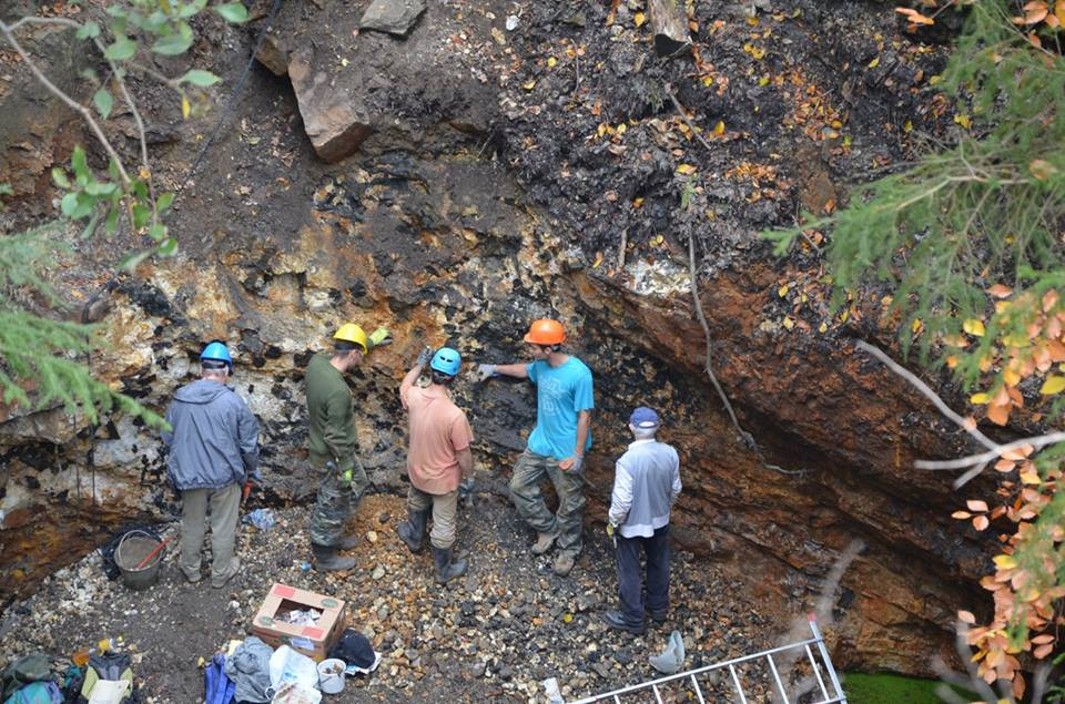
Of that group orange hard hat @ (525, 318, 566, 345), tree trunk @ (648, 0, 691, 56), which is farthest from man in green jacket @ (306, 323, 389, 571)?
tree trunk @ (648, 0, 691, 56)

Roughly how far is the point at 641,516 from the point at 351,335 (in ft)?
7.62

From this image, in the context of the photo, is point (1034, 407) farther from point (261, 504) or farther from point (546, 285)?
point (261, 504)

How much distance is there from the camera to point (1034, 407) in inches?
228

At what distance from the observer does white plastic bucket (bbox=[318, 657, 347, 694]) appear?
246 inches

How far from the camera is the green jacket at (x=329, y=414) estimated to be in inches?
261

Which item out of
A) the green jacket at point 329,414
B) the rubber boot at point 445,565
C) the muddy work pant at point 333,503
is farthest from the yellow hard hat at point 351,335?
the rubber boot at point 445,565

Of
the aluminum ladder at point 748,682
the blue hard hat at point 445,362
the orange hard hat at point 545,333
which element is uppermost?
the orange hard hat at point 545,333

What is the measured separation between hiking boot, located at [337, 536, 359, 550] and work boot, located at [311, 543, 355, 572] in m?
0.13

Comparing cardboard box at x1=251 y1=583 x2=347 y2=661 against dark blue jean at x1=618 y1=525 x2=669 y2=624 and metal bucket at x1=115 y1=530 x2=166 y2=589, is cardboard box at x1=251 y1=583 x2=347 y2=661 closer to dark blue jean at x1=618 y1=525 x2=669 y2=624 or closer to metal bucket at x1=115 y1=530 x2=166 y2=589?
metal bucket at x1=115 y1=530 x2=166 y2=589

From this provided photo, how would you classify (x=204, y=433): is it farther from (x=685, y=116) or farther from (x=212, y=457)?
(x=685, y=116)

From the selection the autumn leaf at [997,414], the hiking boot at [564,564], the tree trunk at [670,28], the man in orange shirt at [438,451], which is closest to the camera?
the autumn leaf at [997,414]

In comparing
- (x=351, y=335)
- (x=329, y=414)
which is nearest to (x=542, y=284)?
(x=351, y=335)

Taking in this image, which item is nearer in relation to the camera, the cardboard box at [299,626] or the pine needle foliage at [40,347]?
the pine needle foliage at [40,347]

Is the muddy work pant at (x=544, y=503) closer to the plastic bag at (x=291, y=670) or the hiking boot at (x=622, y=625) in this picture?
the hiking boot at (x=622, y=625)
